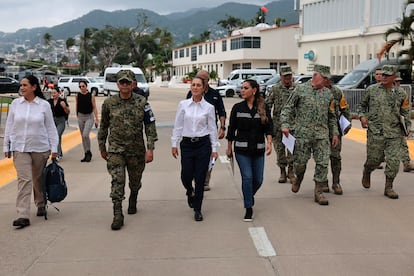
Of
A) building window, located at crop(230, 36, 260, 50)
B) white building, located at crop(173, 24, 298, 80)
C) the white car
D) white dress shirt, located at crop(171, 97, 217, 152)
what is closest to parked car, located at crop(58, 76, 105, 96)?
the white car

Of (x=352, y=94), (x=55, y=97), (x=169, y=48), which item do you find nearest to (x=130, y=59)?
(x=169, y=48)

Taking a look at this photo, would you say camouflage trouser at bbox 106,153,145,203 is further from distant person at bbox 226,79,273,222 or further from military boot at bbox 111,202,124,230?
distant person at bbox 226,79,273,222

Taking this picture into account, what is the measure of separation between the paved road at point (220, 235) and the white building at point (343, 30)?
99.8ft

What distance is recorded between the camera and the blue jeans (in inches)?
264

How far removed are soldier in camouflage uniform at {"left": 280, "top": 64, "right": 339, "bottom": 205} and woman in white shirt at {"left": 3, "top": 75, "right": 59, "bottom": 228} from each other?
304 centimetres

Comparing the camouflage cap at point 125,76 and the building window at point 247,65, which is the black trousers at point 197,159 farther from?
the building window at point 247,65

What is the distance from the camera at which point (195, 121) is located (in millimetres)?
6707

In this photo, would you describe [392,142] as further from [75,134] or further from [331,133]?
[75,134]

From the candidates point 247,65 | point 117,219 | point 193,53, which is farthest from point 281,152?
point 193,53

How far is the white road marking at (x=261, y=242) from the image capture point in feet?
18.1

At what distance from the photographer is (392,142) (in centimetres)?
786

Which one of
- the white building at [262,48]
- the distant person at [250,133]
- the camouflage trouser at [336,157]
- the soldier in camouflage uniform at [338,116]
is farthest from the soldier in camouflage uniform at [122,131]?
the white building at [262,48]

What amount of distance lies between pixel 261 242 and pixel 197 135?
158 cm

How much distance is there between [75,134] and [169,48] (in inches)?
4000
